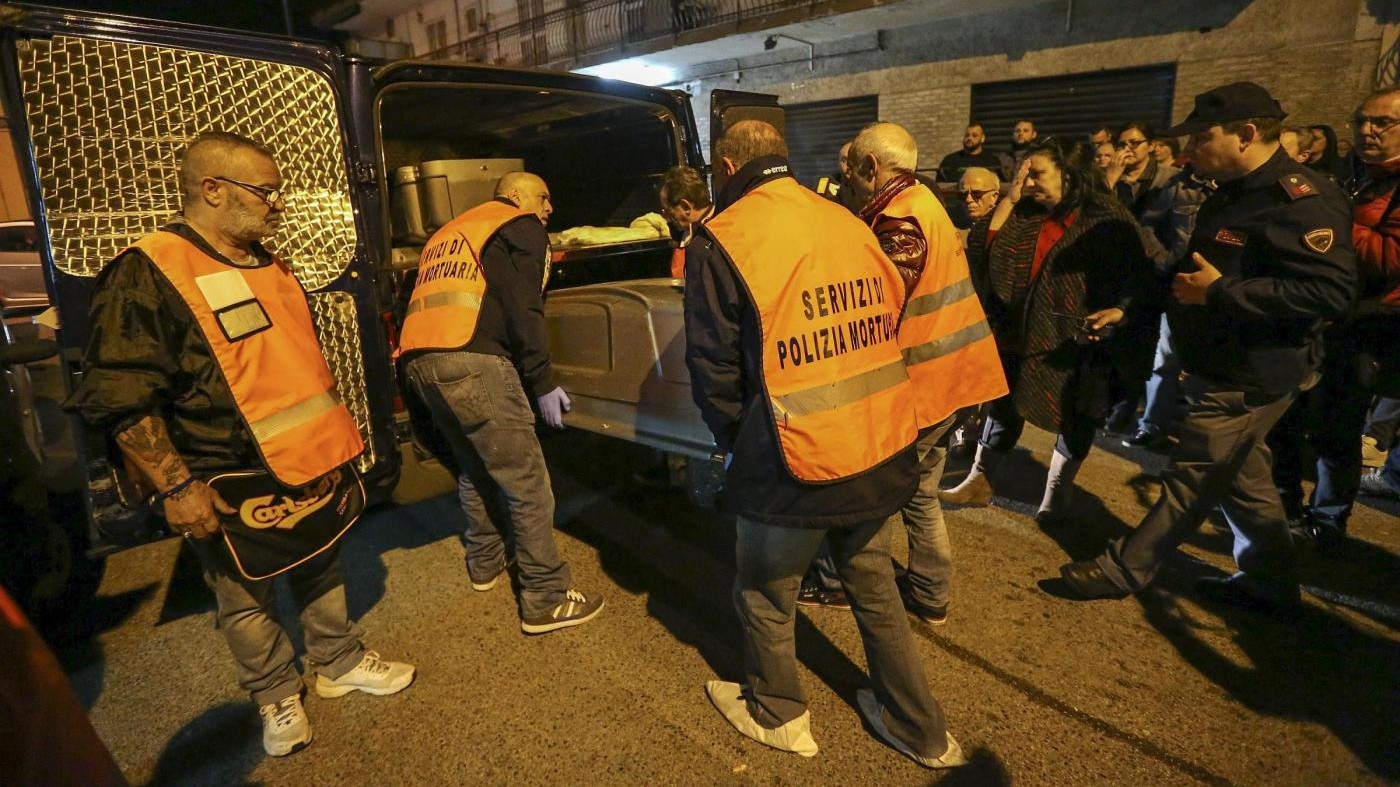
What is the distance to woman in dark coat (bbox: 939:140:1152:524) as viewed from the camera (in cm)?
292

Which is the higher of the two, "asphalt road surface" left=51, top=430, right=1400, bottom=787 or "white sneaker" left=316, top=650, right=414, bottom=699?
"white sneaker" left=316, top=650, right=414, bottom=699

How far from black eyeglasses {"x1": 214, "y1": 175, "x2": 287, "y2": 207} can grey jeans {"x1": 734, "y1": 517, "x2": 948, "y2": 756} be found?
1565 mm

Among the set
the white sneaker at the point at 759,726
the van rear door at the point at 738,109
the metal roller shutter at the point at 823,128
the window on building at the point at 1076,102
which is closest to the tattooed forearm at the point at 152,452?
the white sneaker at the point at 759,726

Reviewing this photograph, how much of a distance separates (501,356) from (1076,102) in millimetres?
9986

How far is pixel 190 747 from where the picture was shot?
2.28 m

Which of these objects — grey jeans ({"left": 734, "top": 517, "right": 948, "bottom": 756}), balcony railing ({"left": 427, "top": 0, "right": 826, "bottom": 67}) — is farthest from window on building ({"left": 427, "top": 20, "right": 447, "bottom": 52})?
grey jeans ({"left": 734, "top": 517, "right": 948, "bottom": 756})

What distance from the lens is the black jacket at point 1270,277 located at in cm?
218

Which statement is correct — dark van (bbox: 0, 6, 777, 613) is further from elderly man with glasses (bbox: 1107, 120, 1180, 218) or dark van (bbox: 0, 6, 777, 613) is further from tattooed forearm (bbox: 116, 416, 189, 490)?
elderly man with glasses (bbox: 1107, 120, 1180, 218)

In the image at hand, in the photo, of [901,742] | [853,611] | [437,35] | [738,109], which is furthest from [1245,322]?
[437,35]

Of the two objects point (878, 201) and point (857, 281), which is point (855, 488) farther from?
Answer: point (878, 201)

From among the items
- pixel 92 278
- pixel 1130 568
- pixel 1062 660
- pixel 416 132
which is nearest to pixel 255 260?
pixel 92 278

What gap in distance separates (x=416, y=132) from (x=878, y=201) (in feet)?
13.5

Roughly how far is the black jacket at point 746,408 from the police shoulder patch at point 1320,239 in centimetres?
151

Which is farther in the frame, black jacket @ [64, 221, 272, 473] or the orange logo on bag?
the orange logo on bag
